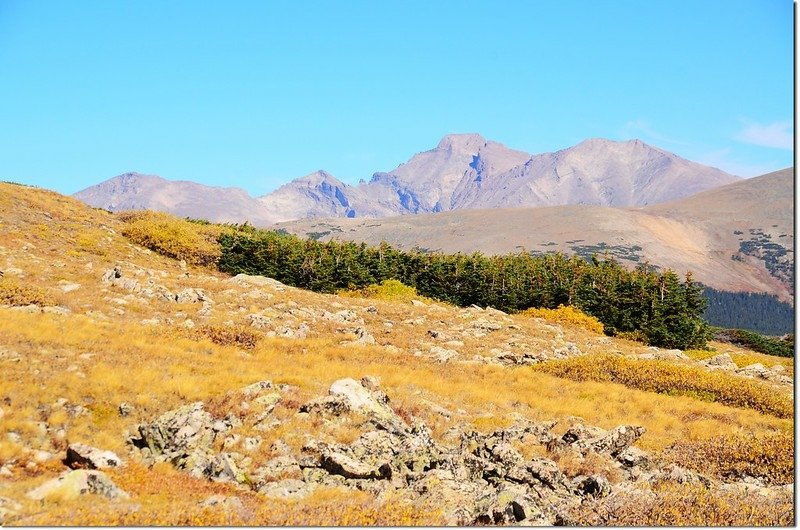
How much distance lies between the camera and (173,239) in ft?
206

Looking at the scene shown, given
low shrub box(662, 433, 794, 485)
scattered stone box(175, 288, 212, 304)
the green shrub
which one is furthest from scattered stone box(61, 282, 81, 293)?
low shrub box(662, 433, 794, 485)

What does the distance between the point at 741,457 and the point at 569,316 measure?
4587 cm

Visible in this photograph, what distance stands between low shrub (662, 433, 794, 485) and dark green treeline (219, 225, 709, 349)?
42.4m

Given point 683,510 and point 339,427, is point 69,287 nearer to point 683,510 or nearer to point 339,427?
point 339,427

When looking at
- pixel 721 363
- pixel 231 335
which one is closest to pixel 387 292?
pixel 721 363

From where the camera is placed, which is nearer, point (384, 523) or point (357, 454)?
point (384, 523)

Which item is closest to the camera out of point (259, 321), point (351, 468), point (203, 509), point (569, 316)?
point (203, 509)

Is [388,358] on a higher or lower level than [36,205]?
lower

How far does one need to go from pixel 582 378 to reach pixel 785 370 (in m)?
19.8

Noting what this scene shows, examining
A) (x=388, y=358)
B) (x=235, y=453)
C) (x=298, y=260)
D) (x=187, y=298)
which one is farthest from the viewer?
(x=298, y=260)

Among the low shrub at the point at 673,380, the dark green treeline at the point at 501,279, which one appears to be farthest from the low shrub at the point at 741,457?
the dark green treeline at the point at 501,279

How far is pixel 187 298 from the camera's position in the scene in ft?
119

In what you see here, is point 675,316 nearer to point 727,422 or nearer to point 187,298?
point 727,422

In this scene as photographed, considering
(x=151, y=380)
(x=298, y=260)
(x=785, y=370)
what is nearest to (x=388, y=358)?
(x=151, y=380)
